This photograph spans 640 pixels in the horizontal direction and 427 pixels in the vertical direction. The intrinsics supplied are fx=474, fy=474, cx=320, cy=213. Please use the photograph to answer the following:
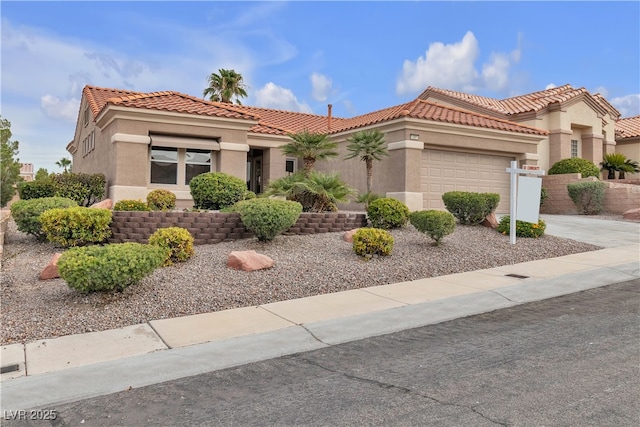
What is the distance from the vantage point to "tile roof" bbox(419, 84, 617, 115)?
929 inches

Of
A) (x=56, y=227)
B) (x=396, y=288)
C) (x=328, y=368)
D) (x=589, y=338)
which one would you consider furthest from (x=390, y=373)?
(x=56, y=227)

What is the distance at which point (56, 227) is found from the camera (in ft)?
31.9

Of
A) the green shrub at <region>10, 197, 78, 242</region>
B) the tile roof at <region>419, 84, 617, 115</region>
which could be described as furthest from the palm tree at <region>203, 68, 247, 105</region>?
the green shrub at <region>10, 197, 78, 242</region>

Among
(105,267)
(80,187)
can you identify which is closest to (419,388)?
(105,267)

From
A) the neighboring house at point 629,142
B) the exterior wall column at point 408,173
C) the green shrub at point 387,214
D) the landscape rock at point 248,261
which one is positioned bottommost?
the landscape rock at point 248,261

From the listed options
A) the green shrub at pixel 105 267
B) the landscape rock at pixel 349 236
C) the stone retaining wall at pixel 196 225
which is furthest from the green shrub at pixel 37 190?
the landscape rock at pixel 349 236

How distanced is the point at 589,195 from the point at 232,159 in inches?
564

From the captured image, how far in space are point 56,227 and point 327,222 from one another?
6411 mm

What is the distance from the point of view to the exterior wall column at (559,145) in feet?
75.4

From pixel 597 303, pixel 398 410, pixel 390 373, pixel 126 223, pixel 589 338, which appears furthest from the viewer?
pixel 126 223

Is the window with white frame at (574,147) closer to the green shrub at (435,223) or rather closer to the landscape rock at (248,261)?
the green shrub at (435,223)

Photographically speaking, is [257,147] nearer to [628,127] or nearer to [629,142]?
[629,142]

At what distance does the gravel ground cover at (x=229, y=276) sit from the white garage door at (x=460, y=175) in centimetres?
415

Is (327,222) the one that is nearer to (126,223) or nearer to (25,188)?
(126,223)
